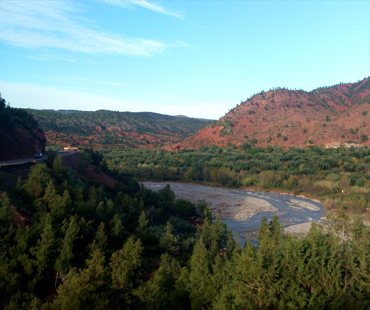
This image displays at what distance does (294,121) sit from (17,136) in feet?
231

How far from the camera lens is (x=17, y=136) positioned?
3183cm

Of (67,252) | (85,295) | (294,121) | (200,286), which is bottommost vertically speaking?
(200,286)

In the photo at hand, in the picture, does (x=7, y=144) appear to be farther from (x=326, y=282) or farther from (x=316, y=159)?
(x=316, y=159)

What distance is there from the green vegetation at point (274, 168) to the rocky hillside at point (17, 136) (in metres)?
22.2

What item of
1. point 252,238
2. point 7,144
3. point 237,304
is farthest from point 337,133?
point 237,304

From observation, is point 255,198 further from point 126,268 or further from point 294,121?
point 294,121

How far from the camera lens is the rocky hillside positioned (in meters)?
29.5

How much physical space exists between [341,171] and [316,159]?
17.1 ft

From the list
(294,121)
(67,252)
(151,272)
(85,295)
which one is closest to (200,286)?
(85,295)

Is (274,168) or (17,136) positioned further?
(274,168)

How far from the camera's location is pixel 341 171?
178 feet

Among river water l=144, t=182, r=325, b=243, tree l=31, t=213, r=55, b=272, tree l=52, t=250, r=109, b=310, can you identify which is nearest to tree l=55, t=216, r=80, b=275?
tree l=31, t=213, r=55, b=272

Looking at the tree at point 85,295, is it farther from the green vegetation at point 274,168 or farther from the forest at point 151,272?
the green vegetation at point 274,168

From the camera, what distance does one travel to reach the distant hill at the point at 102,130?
85.9m
